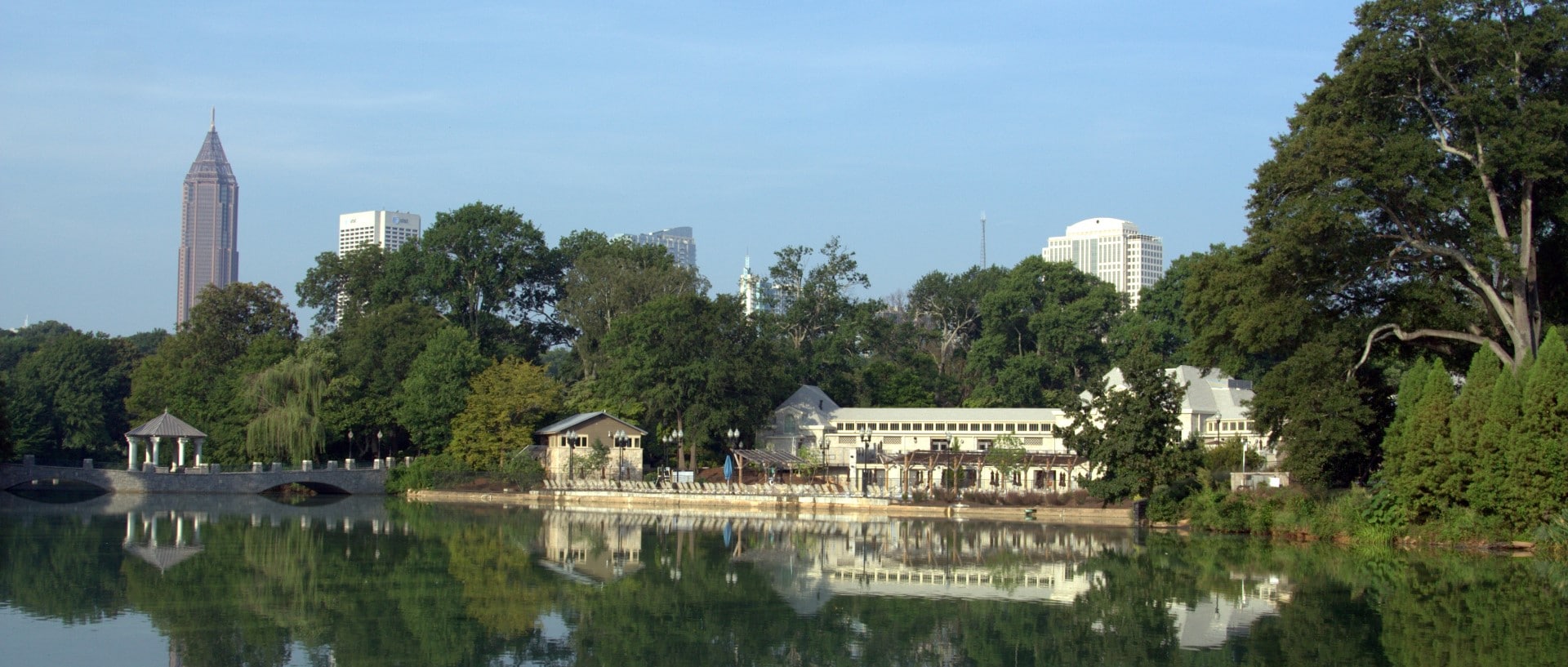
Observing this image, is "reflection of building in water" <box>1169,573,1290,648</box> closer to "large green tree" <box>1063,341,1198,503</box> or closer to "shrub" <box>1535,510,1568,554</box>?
"shrub" <box>1535,510,1568,554</box>

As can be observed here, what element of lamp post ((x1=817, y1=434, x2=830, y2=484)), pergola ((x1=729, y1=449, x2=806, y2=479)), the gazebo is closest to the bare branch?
lamp post ((x1=817, y1=434, x2=830, y2=484))

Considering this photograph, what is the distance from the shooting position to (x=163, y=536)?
3425 cm

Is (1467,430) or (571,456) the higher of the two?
(1467,430)

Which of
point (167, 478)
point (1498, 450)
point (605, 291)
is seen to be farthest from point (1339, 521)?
point (167, 478)

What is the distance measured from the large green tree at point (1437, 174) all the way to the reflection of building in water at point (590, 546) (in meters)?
16.3

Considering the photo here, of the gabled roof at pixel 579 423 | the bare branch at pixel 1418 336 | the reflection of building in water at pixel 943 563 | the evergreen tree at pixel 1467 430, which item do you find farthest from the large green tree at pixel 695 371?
the evergreen tree at pixel 1467 430

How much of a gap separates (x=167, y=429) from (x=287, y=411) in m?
5.16

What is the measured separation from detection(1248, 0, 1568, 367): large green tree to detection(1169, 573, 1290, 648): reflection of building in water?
10229 mm

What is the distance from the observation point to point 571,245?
78.8m

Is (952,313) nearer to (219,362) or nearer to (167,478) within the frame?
(219,362)

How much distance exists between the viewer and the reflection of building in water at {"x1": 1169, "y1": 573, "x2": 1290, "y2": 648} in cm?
1942

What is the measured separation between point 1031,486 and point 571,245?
37.4 m

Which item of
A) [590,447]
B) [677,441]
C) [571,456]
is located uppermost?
[677,441]

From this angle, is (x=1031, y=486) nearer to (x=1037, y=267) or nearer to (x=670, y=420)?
(x=670, y=420)
